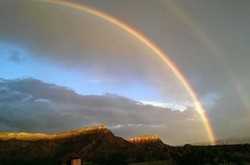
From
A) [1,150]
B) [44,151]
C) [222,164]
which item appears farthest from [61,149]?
[222,164]

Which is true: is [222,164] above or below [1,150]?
below

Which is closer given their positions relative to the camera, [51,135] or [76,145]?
[76,145]

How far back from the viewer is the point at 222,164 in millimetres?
37750

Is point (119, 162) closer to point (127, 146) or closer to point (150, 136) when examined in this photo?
point (127, 146)

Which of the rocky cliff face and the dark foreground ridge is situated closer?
the dark foreground ridge

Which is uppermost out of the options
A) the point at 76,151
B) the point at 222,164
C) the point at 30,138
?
the point at 30,138

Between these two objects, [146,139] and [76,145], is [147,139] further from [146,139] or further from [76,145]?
[76,145]

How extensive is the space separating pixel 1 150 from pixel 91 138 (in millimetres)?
24068

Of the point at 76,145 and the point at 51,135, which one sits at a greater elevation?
the point at 51,135

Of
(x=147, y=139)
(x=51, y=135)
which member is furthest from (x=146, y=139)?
(x=51, y=135)

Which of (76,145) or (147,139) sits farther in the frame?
(147,139)

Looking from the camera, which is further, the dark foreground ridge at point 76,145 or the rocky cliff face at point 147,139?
the rocky cliff face at point 147,139

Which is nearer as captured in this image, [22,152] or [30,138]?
[22,152]

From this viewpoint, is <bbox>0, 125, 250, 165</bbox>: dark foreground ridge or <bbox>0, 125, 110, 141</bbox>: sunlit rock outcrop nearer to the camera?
<bbox>0, 125, 250, 165</bbox>: dark foreground ridge
